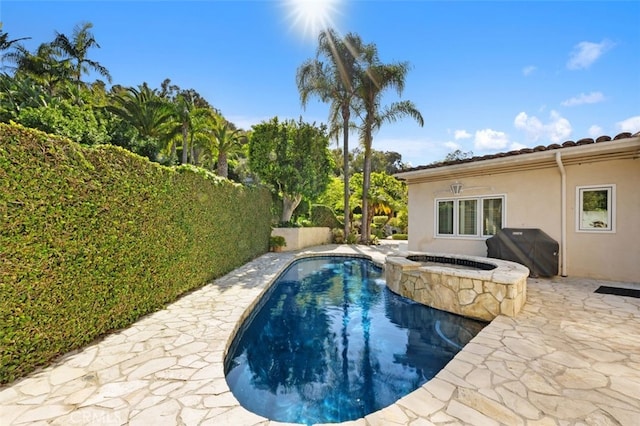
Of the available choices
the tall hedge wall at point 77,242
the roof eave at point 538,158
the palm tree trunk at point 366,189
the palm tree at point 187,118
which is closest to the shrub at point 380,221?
the palm tree trunk at point 366,189

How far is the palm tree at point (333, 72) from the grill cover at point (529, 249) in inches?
501

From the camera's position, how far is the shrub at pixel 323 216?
969 inches

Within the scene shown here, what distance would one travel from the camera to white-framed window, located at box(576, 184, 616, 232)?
869cm

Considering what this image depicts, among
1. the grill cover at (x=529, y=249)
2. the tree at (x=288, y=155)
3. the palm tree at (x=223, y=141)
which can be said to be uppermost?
the palm tree at (x=223, y=141)

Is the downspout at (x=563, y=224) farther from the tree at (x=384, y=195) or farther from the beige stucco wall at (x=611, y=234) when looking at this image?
→ the tree at (x=384, y=195)

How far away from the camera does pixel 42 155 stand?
4016 mm

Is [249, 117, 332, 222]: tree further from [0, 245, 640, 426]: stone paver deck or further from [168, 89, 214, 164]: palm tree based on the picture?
[0, 245, 640, 426]: stone paver deck

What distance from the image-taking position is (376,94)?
20188 mm

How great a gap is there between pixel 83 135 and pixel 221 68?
7.55 m

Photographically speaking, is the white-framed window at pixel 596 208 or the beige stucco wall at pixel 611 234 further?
the white-framed window at pixel 596 208

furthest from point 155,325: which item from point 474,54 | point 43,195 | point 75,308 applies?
point 474,54

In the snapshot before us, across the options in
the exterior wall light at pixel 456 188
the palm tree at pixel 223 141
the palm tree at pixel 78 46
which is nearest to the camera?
the exterior wall light at pixel 456 188

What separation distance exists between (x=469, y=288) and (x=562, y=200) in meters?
5.77

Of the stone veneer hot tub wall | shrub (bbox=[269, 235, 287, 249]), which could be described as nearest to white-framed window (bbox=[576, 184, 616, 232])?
the stone veneer hot tub wall
